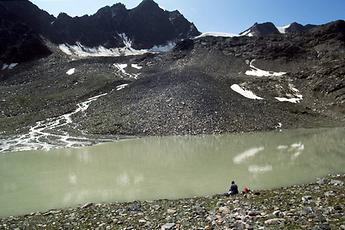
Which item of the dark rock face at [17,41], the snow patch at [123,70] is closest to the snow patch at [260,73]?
the snow patch at [123,70]

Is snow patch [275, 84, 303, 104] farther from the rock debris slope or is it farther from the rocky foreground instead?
the rocky foreground

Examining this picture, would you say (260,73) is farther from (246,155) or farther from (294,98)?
(246,155)

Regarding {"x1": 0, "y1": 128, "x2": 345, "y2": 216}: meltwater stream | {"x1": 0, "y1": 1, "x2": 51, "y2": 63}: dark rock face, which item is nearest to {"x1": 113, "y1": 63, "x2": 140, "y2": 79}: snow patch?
{"x1": 0, "y1": 1, "x2": 51, "y2": 63}: dark rock face

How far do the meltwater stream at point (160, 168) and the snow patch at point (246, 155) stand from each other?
4.1 inches

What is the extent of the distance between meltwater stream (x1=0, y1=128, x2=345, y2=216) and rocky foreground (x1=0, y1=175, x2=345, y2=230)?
4059 millimetres

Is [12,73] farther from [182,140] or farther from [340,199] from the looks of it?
[340,199]

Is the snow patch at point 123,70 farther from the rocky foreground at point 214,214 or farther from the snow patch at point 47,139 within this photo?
the rocky foreground at point 214,214

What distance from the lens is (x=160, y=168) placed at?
38.2m

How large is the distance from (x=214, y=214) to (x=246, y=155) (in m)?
25.5

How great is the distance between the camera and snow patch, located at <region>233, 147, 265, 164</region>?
4069 cm

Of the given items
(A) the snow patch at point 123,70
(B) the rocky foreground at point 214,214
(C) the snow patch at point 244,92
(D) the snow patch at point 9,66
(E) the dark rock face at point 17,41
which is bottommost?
(B) the rocky foreground at point 214,214

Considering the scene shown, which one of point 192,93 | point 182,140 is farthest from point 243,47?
point 182,140

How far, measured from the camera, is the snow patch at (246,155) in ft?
133

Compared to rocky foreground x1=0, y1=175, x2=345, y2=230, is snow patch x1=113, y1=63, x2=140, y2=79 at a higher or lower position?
higher
